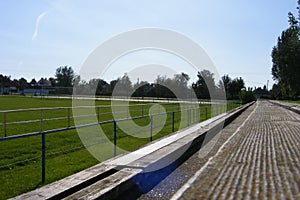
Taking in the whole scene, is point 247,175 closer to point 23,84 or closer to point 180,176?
point 180,176

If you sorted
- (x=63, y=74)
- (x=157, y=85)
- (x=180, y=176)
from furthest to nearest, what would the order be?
(x=63, y=74)
(x=157, y=85)
(x=180, y=176)

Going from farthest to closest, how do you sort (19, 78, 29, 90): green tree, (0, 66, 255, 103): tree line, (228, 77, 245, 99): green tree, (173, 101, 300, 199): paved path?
(19, 78, 29, 90): green tree < (228, 77, 245, 99): green tree < (0, 66, 255, 103): tree line < (173, 101, 300, 199): paved path

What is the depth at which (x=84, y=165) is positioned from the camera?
783 cm

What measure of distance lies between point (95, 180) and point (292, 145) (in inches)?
308

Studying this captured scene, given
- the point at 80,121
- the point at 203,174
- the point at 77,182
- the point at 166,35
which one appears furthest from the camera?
the point at 80,121

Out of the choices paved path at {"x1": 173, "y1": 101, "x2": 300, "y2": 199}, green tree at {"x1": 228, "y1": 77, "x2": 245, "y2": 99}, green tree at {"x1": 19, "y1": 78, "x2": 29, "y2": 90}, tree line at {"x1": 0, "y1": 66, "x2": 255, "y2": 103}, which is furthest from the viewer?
green tree at {"x1": 19, "y1": 78, "x2": 29, "y2": 90}

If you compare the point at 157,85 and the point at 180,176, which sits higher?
the point at 157,85

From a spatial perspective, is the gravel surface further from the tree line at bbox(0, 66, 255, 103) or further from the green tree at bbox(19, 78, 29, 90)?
the green tree at bbox(19, 78, 29, 90)

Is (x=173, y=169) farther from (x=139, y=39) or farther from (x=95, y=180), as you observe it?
(x=139, y=39)

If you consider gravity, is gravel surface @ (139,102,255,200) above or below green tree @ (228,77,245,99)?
below

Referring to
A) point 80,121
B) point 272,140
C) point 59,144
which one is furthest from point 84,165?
point 80,121

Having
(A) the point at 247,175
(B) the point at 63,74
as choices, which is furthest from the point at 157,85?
(B) the point at 63,74

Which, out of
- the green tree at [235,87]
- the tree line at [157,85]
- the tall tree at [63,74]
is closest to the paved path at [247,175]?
the tree line at [157,85]

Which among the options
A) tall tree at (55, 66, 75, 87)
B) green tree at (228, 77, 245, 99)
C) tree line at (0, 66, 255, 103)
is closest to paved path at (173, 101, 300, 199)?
tree line at (0, 66, 255, 103)
